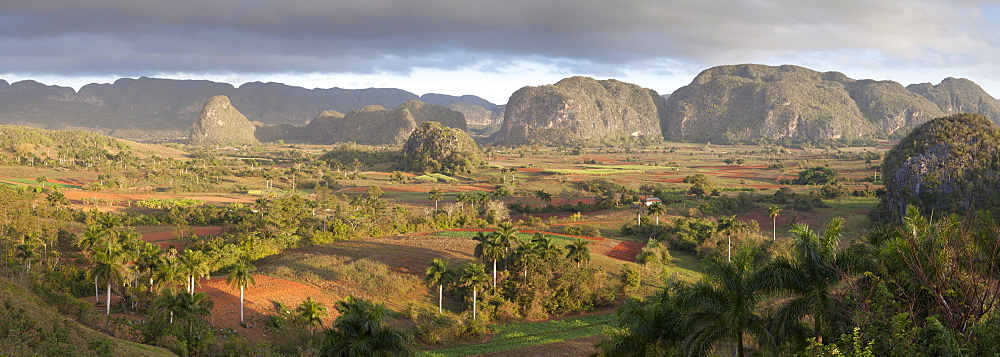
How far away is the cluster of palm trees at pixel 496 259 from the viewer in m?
40.8

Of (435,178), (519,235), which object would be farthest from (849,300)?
(435,178)

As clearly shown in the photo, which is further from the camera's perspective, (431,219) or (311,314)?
(431,219)

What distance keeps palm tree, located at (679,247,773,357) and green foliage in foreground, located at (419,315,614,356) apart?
56.1 feet

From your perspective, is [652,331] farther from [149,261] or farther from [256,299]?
[149,261]

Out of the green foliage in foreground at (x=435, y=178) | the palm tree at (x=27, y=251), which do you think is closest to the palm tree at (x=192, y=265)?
the palm tree at (x=27, y=251)

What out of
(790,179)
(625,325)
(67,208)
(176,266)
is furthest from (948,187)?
(67,208)

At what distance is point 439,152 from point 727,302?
142702 millimetres

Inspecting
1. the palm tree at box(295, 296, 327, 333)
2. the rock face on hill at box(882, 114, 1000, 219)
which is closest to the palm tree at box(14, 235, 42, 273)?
the palm tree at box(295, 296, 327, 333)

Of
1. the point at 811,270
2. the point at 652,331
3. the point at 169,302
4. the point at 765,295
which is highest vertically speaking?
the point at 811,270

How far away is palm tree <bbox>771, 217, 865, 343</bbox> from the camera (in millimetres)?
17656

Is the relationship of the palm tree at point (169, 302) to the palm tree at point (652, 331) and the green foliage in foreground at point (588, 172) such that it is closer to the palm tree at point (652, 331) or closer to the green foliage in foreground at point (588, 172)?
the palm tree at point (652, 331)

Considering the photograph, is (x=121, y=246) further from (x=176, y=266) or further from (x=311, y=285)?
(x=311, y=285)

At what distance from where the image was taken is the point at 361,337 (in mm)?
21969

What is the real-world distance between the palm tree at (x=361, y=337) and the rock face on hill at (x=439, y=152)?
123 meters
